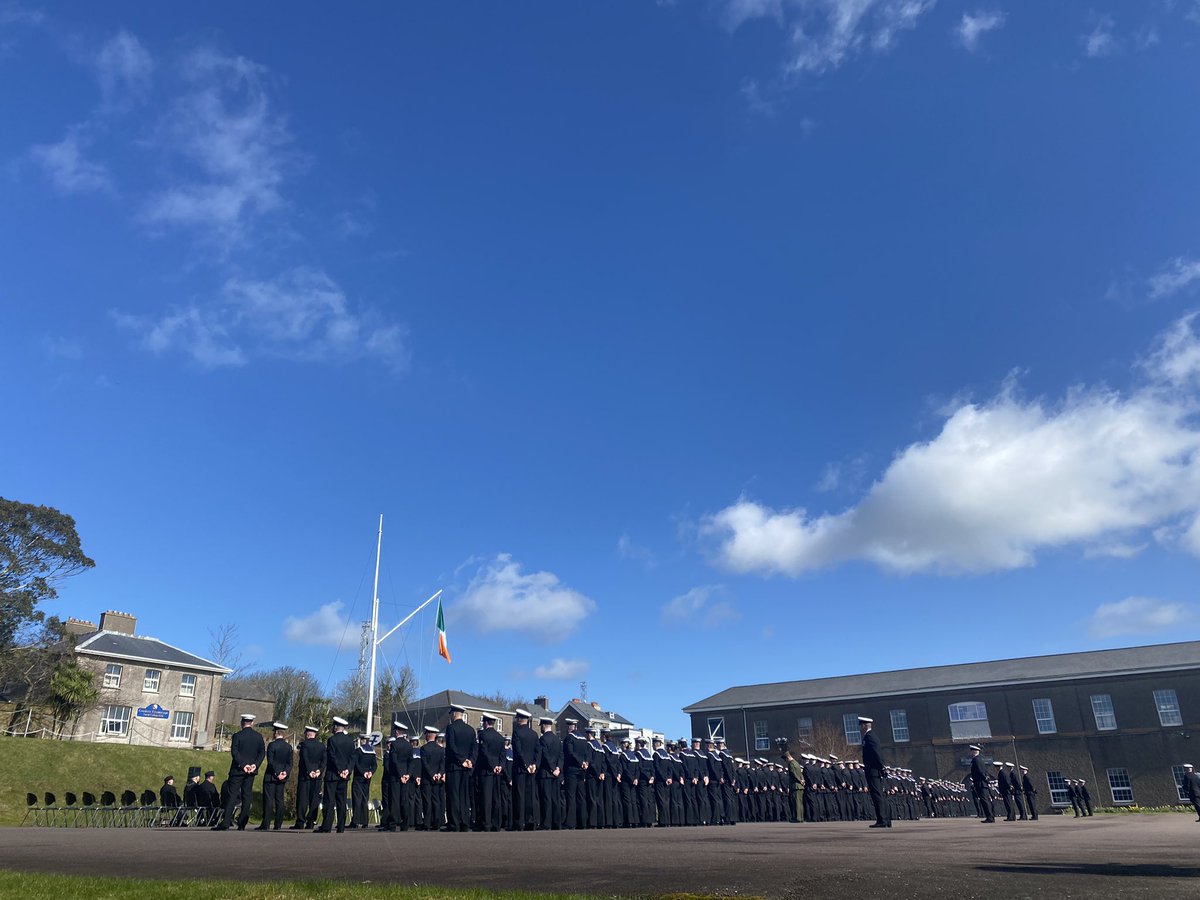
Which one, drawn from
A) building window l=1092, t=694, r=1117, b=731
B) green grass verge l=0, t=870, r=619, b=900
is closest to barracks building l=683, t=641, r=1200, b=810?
building window l=1092, t=694, r=1117, b=731

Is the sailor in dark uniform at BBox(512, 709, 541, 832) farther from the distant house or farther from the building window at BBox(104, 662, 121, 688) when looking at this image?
the building window at BBox(104, 662, 121, 688)

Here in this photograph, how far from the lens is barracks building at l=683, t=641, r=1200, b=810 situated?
165 ft

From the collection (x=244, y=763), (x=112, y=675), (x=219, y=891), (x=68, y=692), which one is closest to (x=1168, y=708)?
(x=244, y=763)

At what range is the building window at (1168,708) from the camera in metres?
50.2

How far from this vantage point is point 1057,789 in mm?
52031

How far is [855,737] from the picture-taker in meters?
61.8

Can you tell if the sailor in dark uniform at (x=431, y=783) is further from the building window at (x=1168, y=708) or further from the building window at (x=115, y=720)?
the building window at (x=1168, y=708)

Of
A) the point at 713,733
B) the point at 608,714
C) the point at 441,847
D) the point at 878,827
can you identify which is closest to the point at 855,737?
the point at 713,733

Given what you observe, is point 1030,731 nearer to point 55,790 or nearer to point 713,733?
point 713,733

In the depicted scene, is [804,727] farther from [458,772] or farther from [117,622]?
[458,772]

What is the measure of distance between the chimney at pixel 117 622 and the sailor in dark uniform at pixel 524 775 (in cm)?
4210

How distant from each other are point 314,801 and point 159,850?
267 inches

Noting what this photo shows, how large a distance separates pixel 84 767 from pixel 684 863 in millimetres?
35287

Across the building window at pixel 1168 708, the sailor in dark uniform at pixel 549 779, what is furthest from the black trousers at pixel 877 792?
the building window at pixel 1168 708
